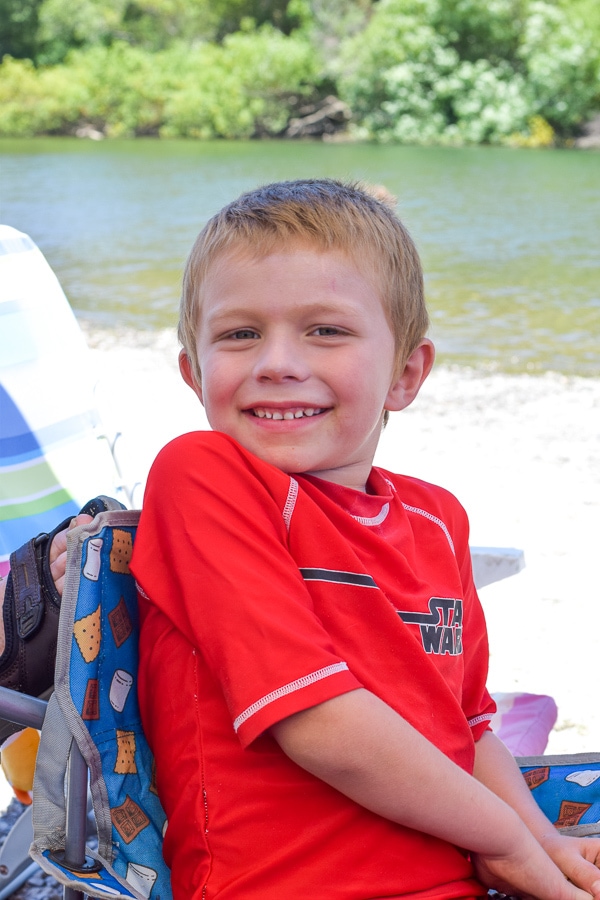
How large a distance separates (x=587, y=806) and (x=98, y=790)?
721 millimetres

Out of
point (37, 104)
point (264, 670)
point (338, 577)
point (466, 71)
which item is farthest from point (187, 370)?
point (37, 104)

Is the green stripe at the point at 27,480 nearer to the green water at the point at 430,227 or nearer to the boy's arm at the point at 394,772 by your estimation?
the green water at the point at 430,227

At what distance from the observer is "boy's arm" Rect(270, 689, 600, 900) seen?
42.1 inches

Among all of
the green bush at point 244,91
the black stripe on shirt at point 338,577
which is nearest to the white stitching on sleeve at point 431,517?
the black stripe on shirt at point 338,577

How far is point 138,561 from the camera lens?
1.15 meters

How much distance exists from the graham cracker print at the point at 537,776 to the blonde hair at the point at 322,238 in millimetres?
641

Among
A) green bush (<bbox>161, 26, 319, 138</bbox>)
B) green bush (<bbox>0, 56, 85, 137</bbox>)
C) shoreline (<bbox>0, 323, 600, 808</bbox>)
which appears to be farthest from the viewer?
green bush (<bbox>0, 56, 85, 137</bbox>)

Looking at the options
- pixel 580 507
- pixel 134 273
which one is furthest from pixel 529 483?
pixel 134 273

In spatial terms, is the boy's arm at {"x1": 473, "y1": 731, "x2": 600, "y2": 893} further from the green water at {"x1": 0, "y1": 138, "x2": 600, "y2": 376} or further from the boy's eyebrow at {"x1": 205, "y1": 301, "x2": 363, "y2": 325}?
the green water at {"x1": 0, "y1": 138, "x2": 600, "y2": 376}

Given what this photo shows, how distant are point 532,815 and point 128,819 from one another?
0.56 metres

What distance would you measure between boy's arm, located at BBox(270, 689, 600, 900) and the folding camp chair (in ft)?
0.74

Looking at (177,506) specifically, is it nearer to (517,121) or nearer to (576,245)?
(576,245)

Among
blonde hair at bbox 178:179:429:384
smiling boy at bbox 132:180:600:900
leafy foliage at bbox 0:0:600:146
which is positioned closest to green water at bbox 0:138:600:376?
blonde hair at bbox 178:179:429:384

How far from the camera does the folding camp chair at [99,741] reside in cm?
111
